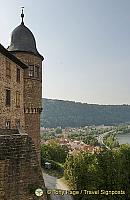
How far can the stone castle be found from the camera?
1136 cm

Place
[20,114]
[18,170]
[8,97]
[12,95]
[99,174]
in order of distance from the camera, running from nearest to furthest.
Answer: [18,170]
[8,97]
[12,95]
[20,114]
[99,174]

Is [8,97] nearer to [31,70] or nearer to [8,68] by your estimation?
[8,68]

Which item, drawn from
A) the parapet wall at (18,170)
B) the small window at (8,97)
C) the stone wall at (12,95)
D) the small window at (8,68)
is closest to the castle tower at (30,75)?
the stone wall at (12,95)

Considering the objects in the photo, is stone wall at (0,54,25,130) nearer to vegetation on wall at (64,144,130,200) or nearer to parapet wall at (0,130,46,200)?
parapet wall at (0,130,46,200)

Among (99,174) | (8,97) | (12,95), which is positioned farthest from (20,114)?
(99,174)

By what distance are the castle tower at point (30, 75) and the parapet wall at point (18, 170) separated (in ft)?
47.9

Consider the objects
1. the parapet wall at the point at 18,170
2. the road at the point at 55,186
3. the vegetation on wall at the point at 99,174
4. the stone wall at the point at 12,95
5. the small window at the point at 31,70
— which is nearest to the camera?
the parapet wall at the point at 18,170

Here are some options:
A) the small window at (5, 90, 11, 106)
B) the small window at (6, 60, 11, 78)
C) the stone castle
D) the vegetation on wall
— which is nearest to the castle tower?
the stone castle

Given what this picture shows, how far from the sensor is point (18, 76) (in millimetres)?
25578

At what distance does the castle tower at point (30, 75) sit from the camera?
2664cm

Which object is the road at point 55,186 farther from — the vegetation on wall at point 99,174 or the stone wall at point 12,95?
the stone wall at point 12,95

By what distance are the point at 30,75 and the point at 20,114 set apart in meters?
3.43

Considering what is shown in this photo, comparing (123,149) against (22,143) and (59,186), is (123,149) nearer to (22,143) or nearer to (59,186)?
(59,186)

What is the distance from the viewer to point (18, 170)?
1149 centimetres
